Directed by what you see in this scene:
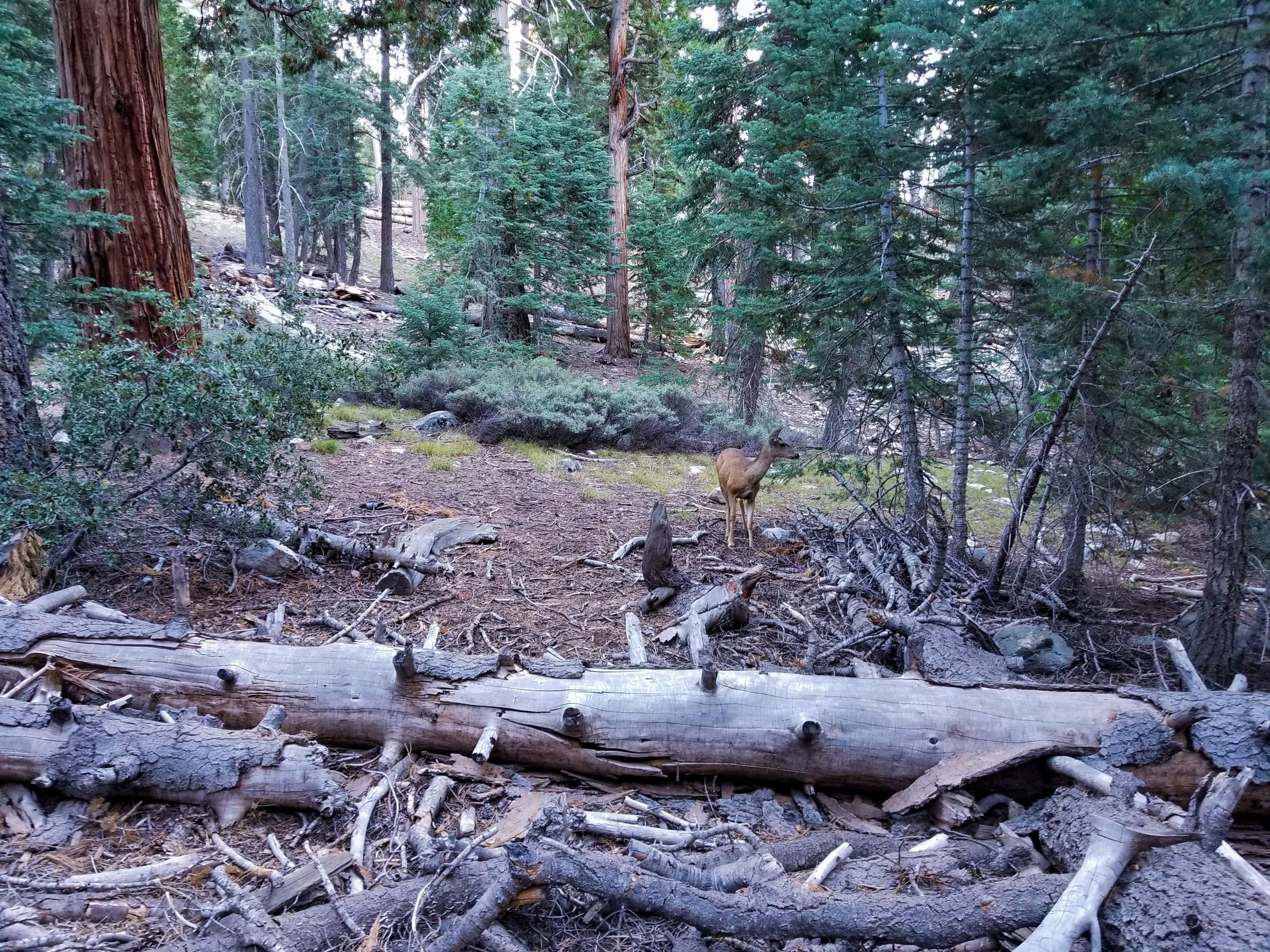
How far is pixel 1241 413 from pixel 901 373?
7.97 ft

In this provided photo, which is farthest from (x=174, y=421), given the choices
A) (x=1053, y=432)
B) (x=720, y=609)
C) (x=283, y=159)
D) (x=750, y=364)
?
(x=283, y=159)

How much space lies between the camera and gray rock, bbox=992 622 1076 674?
4547 mm

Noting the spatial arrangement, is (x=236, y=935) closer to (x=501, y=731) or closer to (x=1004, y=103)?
(x=501, y=731)

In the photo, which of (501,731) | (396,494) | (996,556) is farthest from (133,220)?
(996,556)

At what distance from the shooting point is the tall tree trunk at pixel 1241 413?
12.8ft

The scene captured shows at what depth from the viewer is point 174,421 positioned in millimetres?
4465

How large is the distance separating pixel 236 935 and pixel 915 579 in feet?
15.7

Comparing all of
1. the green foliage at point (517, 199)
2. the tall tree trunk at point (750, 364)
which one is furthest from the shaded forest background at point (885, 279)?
the green foliage at point (517, 199)

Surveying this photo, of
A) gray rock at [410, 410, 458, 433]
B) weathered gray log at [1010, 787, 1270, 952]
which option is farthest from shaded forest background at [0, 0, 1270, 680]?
weathered gray log at [1010, 787, 1270, 952]

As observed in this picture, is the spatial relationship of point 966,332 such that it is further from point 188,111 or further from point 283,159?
point 188,111

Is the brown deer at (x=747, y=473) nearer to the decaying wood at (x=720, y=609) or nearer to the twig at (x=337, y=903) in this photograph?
the decaying wood at (x=720, y=609)

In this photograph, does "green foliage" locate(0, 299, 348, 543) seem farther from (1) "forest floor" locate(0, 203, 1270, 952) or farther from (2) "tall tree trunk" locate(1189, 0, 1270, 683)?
(2) "tall tree trunk" locate(1189, 0, 1270, 683)

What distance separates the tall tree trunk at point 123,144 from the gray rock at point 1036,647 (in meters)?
7.51

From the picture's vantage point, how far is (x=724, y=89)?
37.2 feet
